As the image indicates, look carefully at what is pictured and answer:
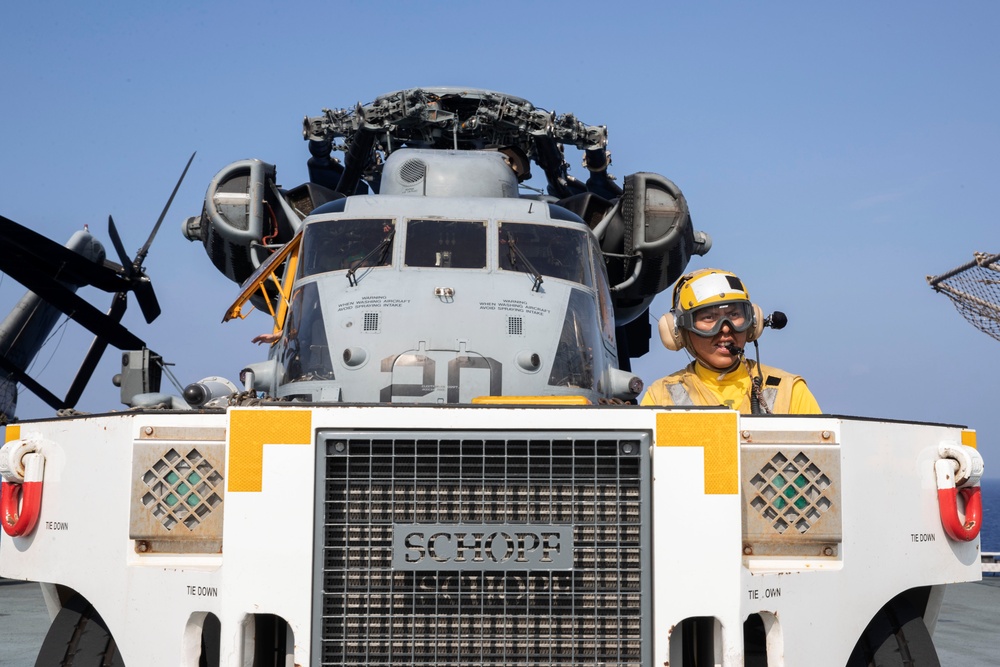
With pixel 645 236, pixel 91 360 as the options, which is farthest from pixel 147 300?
pixel 645 236

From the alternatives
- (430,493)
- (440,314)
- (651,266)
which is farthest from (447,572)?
(651,266)

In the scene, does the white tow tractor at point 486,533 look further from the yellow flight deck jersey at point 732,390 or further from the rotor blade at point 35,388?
the rotor blade at point 35,388

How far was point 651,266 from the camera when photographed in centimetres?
941

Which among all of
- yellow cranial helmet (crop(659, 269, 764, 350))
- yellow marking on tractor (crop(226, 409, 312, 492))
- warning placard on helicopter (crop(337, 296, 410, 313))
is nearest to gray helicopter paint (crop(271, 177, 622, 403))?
warning placard on helicopter (crop(337, 296, 410, 313))

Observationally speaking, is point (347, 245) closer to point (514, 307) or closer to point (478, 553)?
point (514, 307)

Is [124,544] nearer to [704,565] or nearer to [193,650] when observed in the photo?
[193,650]

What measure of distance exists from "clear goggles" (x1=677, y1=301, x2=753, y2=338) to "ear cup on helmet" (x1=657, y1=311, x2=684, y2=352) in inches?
6.9

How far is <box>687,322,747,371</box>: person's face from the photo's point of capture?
261 inches

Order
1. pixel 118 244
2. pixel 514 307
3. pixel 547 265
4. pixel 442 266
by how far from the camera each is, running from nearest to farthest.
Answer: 1. pixel 514 307
2. pixel 442 266
3. pixel 547 265
4. pixel 118 244

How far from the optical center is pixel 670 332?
696cm

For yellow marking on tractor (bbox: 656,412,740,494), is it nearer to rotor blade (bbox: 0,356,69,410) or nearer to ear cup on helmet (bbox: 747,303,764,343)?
ear cup on helmet (bbox: 747,303,764,343)

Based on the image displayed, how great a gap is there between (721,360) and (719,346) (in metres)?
0.08

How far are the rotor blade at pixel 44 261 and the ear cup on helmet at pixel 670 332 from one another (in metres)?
19.1

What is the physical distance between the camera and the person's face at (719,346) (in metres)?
6.64
